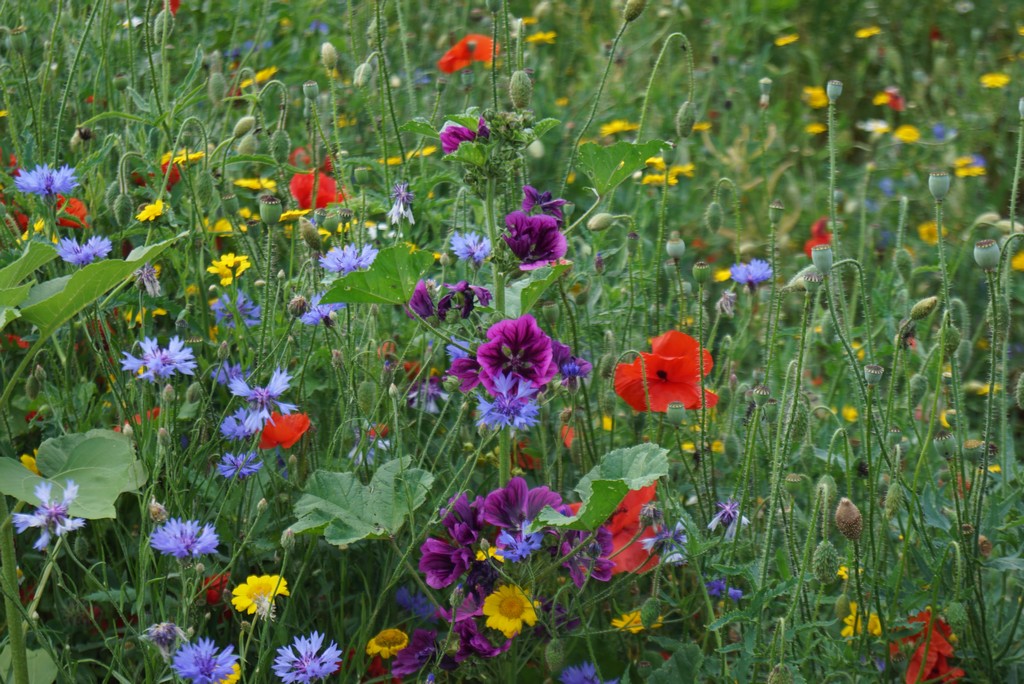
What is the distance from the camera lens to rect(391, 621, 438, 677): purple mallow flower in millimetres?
1459

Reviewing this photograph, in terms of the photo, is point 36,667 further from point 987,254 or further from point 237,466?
point 987,254

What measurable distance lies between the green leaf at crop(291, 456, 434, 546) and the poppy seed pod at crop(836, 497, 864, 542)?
1.56 feet

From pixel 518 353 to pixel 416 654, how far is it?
427mm

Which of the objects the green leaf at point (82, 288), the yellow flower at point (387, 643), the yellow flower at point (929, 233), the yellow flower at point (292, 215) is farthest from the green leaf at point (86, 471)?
the yellow flower at point (929, 233)

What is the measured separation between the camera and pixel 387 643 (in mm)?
1514

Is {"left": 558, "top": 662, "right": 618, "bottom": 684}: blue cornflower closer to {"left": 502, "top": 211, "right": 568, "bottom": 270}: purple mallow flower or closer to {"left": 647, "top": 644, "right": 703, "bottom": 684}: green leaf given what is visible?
{"left": 647, "top": 644, "right": 703, "bottom": 684}: green leaf

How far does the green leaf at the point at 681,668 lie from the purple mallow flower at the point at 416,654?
10.9 inches

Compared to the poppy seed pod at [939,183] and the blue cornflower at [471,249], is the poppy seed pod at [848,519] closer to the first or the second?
the poppy seed pod at [939,183]

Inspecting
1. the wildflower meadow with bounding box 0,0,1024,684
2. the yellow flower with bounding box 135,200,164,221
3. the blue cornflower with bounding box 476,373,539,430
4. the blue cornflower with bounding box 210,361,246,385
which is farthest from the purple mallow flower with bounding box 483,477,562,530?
the yellow flower with bounding box 135,200,164,221

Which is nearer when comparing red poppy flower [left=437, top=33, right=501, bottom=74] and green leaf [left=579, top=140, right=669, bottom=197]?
green leaf [left=579, top=140, right=669, bottom=197]

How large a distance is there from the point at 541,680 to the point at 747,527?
0.39 m

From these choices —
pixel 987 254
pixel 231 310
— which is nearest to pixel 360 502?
pixel 231 310

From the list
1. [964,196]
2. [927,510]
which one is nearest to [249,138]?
[927,510]

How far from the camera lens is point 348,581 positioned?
165 cm
